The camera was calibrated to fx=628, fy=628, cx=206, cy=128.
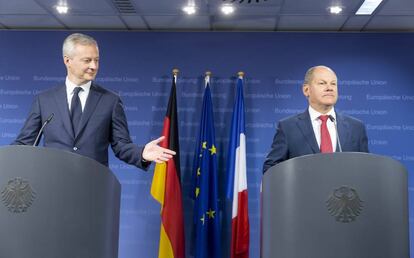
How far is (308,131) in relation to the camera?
348 centimetres

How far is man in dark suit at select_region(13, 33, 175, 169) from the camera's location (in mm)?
3107

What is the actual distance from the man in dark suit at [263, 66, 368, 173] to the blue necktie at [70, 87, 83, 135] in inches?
40.1

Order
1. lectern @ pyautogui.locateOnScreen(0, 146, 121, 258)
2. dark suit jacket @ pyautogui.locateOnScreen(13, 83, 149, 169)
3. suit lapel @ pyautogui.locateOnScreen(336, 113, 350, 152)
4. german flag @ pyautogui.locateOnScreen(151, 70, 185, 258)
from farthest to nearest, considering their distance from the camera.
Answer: german flag @ pyautogui.locateOnScreen(151, 70, 185, 258) → suit lapel @ pyautogui.locateOnScreen(336, 113, 350, 152) → dark suit jacket @ pyautogui.locateOnScreen(13, 83, 149, 169) → lectern @ pyautogui.locateOnScreen(0, 146, 121, 258)

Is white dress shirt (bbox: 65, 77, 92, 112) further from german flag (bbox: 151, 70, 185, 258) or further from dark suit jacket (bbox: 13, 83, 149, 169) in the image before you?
german flag (bbox: 151, 70, 185, 258)

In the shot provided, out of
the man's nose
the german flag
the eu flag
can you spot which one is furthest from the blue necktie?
the eu flag

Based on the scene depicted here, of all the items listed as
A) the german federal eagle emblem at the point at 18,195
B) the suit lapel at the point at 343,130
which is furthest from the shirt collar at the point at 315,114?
the german federal eagle emblem at the point at 18,195

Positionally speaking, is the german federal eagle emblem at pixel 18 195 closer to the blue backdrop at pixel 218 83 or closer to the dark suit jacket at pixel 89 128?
the dark suit jacket at pixel 89 128

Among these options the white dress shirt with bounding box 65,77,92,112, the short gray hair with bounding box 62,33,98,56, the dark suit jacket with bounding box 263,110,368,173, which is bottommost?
the dark suit jacket with bounding box 263,110,368,173

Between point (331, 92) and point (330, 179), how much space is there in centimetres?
145

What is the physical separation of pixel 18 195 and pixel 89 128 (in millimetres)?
1002

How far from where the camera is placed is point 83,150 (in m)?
3.10

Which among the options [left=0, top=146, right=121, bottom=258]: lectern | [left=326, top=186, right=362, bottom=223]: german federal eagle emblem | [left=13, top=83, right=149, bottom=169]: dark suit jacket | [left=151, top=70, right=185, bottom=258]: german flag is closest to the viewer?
[left=0, top=146, right=121, bottom=258]: lectern

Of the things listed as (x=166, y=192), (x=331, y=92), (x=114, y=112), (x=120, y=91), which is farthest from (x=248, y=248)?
(x=114, y=112)

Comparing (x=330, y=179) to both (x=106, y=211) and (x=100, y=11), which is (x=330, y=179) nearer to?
(x=106, y=211)
